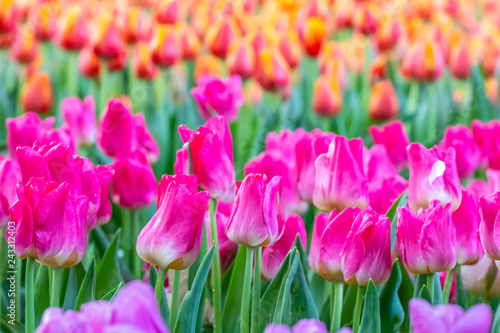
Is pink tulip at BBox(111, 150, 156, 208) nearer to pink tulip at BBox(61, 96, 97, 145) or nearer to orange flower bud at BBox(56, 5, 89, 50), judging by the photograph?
pink tulip at BBox(61, 96, 97, 145)

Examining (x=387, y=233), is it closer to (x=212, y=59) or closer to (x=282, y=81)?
(x=282, y=81)

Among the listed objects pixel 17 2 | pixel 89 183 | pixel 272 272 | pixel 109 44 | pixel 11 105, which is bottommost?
pixel 272 272

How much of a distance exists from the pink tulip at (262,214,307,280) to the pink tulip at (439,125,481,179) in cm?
44

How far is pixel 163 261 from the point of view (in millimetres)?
796

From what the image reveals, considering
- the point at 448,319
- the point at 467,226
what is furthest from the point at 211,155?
the point at 448,319

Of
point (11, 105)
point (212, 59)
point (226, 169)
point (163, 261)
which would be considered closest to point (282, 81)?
point (212, 59)

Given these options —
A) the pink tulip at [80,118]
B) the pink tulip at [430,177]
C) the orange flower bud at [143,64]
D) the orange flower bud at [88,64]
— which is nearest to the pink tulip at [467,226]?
the pink tulip at [430,177]

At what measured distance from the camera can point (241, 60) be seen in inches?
77.0

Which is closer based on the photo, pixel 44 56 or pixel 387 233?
pixel 387 233

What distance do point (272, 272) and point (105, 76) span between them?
1.29 m

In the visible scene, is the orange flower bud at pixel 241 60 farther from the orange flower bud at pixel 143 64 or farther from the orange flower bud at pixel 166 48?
the orange flower bud at pixel 143 64

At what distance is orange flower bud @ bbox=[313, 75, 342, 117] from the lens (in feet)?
6.26

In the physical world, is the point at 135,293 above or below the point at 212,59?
below

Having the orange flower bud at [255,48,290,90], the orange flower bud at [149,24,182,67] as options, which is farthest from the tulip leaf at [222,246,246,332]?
the orange flower bud at [149,24,182,67]
